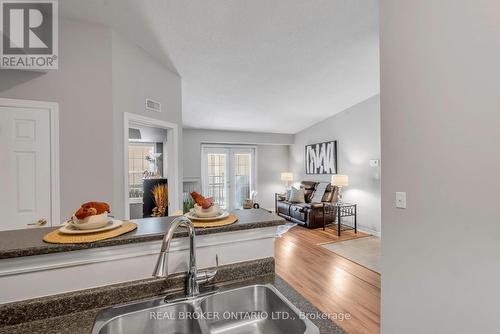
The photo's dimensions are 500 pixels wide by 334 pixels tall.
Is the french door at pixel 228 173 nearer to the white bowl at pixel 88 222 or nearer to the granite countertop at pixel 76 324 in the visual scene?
the white bowl at pixel 88 222

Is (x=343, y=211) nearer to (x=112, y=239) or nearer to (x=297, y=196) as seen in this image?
(x=297, y=196)

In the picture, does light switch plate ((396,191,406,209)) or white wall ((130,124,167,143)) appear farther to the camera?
white wall ((130,124,167,143))

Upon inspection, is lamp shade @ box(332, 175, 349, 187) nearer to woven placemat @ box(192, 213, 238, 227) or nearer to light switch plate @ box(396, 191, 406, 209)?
light switch plate @ box(396, 191, 406, 209)

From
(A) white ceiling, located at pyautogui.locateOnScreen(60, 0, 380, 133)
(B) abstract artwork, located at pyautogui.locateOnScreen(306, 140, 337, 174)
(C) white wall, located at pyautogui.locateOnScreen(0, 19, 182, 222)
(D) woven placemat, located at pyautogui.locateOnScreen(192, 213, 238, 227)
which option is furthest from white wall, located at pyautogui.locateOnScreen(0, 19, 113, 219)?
(B) abstract artwork, located at pyautogui.locateOnScreen(306, 140, 337, 174)

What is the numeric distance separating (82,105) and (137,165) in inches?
83.3

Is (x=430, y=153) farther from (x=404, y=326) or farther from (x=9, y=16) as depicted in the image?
(x=9, y=16)

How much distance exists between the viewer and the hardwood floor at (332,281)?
222 centimetres

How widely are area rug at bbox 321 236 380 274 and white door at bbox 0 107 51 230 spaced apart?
3.88 meters

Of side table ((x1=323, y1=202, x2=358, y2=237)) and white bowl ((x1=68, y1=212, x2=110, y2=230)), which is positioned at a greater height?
white bowl ((x1=68, y1=212, x2=110, y2=230))

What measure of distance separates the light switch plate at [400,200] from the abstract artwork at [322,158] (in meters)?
4.33

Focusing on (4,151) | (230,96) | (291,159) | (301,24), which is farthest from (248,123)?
(4,151)

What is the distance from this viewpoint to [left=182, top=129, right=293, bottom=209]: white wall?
6.44 metres

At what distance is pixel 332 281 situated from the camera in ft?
9.42

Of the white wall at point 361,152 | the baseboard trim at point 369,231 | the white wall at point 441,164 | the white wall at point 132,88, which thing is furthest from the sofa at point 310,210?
the white wall at point 441,164
